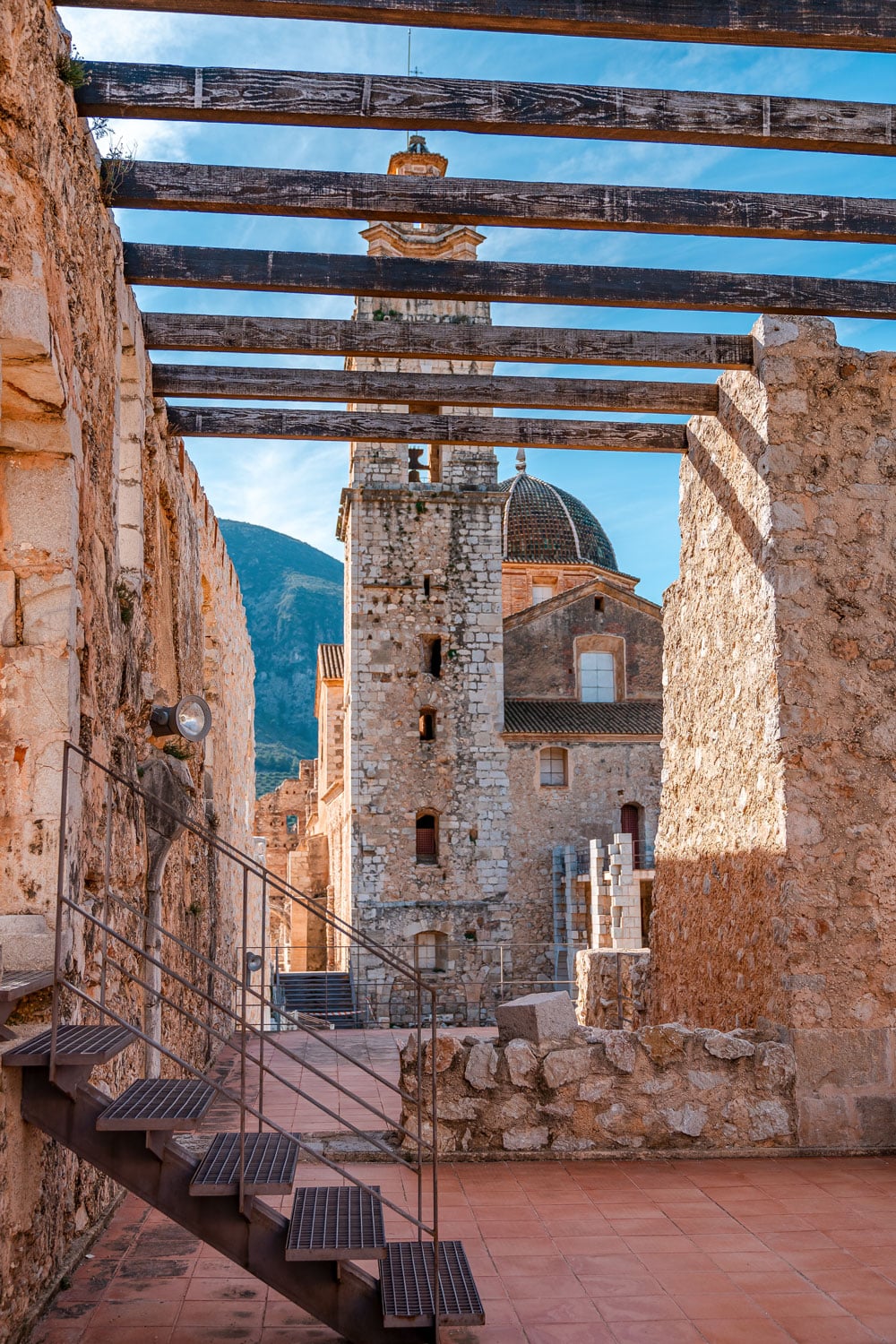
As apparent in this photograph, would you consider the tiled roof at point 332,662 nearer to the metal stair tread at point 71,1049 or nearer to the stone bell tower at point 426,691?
the stone bell tower at point 426,691

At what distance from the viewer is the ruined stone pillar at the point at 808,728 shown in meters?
6.84

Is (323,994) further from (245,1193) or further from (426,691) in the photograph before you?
(245,1193)

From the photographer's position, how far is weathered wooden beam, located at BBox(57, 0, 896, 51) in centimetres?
491

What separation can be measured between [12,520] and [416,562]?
63.0 ft

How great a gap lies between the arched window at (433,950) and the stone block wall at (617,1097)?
1647cm

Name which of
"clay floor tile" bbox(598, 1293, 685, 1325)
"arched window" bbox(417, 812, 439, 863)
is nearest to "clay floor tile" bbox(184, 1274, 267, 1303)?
"clay floor tile" bbox(598, 1293, 685, 1325)

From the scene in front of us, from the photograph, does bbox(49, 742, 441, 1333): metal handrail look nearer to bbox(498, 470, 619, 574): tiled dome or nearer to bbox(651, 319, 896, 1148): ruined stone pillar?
bbox(651, 319, 896, 1148): ruined stone pillar

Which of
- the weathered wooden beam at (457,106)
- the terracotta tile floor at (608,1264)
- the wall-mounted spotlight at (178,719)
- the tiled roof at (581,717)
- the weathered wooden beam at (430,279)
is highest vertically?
the weathered wooden beam at (457,106)

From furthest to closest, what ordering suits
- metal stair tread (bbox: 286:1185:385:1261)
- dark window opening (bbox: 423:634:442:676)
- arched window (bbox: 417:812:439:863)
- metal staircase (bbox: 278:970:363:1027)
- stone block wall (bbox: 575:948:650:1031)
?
1. dark window opening (bbox: 423:634:442:676)
2. arched window (bbox: 417:812:439:863)
3. metal staircase (bbox: 278:970:363:1027)
4. stone block wall (bbox: 575:948:650:1031)
5. metal stair tread (bbox: 286:1185:385:1261)

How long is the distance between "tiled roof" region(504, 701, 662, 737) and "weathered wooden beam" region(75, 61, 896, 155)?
19.4 metres

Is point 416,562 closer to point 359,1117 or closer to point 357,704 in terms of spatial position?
Result: point 357,704

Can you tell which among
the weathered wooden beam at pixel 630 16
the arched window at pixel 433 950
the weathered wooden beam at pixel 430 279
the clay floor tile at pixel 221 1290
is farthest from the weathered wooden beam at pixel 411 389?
the arched window at pixel 433 950

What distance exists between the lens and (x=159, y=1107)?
12.8 ft

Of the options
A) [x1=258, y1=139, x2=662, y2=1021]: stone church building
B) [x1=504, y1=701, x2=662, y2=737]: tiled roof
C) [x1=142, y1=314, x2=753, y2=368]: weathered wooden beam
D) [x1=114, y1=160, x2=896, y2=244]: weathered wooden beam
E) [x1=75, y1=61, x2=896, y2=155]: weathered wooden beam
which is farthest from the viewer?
[x1=504, y1=701, x2=662, y2=737]: tiled roof
